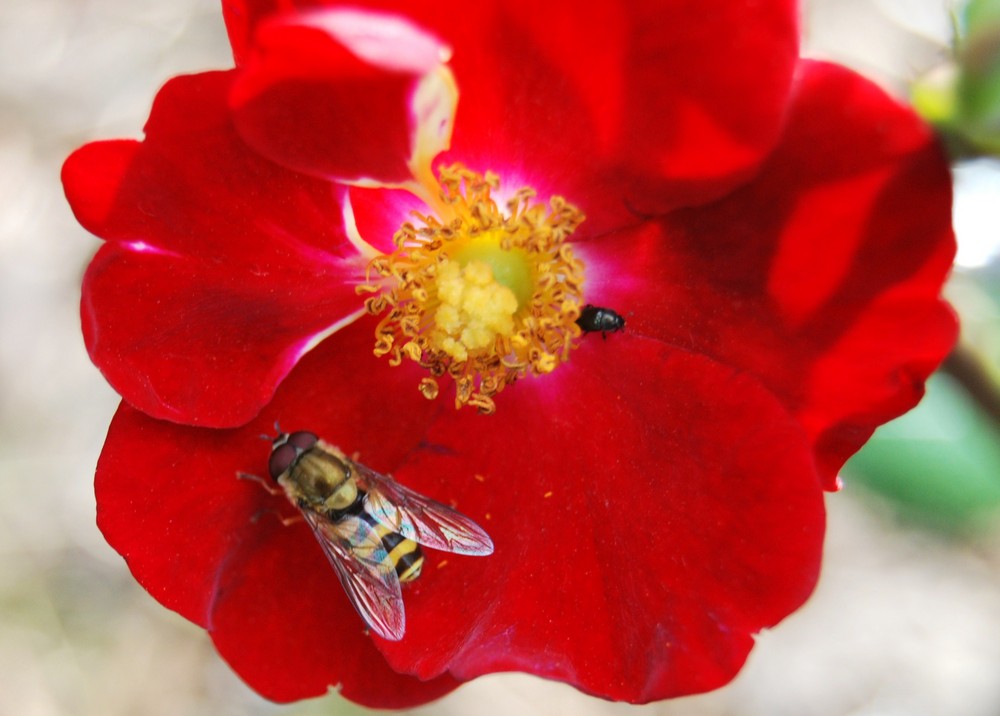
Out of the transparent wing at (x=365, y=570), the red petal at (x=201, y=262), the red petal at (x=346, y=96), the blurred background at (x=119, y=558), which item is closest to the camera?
the red petal at (x=346, y=96)

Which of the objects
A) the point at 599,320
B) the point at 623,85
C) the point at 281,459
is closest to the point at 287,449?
the point at 281,459

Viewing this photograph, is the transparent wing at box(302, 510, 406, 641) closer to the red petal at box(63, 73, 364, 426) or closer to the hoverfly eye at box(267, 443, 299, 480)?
the hoverfly eye at box(267, 443, 299, 480)

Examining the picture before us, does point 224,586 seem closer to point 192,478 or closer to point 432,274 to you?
point 192,478

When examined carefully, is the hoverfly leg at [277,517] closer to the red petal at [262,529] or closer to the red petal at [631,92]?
the red petal at [262,529]

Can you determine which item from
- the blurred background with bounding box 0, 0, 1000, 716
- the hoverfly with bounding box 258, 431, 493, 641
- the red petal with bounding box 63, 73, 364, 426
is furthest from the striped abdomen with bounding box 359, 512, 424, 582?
the blurred background with bounding box 0, 0, 1000, 716

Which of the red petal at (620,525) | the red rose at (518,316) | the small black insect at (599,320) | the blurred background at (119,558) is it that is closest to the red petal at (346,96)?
the red rose at (518,316)

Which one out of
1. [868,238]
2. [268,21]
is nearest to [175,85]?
[268,21]

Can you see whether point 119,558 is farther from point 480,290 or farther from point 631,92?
point 631,92
